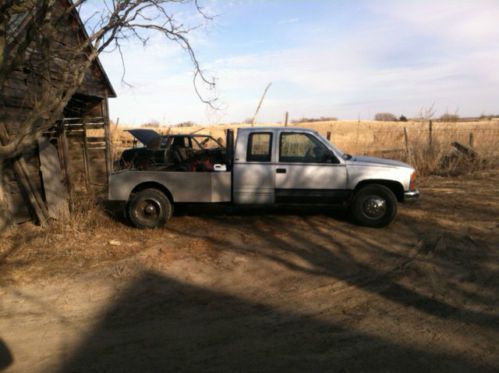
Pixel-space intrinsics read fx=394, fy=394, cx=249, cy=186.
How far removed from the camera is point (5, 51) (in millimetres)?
6102

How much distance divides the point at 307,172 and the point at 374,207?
1360 millimetres

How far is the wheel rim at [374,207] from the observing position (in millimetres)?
7082

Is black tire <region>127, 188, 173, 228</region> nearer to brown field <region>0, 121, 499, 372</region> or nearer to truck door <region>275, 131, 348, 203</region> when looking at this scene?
brown field <region>0, 121, 499, 372</region>

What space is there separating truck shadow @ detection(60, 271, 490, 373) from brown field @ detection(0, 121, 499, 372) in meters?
0.02

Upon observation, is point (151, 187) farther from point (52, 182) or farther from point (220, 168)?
point (52, 182)

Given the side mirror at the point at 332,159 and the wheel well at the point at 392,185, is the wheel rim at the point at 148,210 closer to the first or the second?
the side mirror at the point at 332,159

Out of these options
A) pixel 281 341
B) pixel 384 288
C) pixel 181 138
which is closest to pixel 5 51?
pixel 281 341

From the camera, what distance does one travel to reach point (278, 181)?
7117 millimetres

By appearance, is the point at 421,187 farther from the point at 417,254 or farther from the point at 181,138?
the point at 181,138

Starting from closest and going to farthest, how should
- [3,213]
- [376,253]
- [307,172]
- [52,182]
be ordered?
1. [376,253]
2. [3,213]
3. [307,172]
4. [52,182]

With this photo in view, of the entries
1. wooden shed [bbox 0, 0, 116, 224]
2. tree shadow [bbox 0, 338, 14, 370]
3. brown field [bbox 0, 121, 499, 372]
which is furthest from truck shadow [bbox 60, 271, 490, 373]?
wooden shed [bbox 0, 0, 116, 224]

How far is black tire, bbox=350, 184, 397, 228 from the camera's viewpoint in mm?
7074

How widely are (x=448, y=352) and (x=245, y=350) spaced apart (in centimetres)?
170

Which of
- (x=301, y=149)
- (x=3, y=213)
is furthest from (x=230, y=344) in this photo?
(x=3, y=213)
